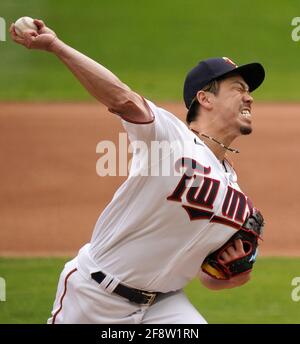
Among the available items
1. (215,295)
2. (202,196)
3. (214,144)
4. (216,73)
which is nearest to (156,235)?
(202,196)

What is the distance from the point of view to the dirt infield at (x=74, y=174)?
972 cm

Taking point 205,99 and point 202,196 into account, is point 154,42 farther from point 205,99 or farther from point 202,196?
point 202,196

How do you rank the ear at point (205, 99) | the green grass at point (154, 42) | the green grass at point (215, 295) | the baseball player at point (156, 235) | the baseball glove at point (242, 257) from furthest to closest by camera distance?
the green grass at point (154, 42) < the green grass at point (215, 295) < the ear at point (205, 99) < the baseball glove at point (242, 257) < the baseball player at point (156, 235)

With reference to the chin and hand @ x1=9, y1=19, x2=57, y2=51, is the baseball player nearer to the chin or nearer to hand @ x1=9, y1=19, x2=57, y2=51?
the chin

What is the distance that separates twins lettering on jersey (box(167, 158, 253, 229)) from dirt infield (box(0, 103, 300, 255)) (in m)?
4.60

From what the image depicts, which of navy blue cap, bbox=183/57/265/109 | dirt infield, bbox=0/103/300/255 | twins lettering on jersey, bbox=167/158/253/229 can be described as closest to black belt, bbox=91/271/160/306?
twins lettering on jersey, bbox=167/158/253/229

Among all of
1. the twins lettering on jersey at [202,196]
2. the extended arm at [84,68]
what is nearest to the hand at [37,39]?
the extended arm at [84,68]

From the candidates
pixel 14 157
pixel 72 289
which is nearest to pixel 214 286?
pixel 72 289

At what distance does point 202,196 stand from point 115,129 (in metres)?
7.90

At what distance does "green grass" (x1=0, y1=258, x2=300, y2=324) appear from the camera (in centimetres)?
703

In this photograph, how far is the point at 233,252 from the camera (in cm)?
470

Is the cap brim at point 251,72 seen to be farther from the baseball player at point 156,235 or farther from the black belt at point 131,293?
the black belt at point 131,293

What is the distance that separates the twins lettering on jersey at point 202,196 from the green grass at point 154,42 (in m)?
9.09

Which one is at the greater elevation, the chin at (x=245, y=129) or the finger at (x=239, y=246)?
the chin at (x=245, y=129)
